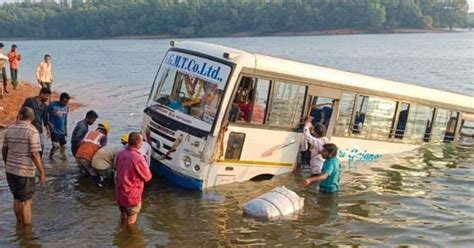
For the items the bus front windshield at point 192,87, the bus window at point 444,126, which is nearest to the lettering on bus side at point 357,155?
the bus window at point 444,126

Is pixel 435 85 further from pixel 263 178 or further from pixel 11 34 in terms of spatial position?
pixel 11 34

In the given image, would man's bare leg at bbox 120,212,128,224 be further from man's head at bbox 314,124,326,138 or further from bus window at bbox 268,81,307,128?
man's head at bbox 314,124,326,138

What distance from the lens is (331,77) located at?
13.3 m

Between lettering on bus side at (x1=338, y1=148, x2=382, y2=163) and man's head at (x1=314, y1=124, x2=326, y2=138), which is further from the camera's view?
lettering on bus side at (x1=338, y1=148, x2=382, y2=163)

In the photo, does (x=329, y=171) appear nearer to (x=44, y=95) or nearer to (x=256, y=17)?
(x=44, y=95)

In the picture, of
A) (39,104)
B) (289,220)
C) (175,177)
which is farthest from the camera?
(39,104)

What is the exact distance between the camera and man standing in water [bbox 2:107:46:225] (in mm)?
8992

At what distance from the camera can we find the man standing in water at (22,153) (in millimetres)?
8992


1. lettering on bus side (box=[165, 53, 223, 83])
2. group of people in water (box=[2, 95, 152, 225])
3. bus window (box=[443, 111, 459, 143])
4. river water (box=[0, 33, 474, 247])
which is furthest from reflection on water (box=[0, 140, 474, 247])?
bus window (box=[443, 111, 459, 143])

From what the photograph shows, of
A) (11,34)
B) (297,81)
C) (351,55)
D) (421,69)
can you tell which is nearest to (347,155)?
(297,81)

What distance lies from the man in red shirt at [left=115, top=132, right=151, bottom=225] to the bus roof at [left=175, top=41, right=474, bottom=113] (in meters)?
3.47

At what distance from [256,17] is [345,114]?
100 meters

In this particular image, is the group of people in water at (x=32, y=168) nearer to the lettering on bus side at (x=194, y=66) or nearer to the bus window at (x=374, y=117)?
the lettering on bus side at (x=194, y=66)

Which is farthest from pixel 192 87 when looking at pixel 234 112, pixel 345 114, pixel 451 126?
pixel 451 126
